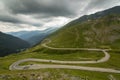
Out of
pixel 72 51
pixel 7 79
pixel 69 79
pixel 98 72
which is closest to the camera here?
pixel 7 79

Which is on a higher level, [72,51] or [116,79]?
[72,51]

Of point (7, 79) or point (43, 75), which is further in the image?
point (43, 75)

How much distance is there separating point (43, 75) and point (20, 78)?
35.5ft

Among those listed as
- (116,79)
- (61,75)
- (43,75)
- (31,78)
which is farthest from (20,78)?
(116,79)

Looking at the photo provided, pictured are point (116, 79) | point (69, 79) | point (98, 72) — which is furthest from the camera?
point (98, 72)

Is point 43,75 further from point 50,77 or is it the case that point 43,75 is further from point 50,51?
point 50,51

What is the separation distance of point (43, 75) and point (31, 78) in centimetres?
721

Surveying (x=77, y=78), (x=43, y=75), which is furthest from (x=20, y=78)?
(x=77, y=78)

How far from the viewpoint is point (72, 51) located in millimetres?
174250

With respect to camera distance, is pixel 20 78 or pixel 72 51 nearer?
pixel 20 78

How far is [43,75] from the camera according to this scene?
70625mm

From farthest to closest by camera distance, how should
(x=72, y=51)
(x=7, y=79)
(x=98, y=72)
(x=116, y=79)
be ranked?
(x=72, y=51), (x=98, y=72), (x=116, y=79), (x=7, y=79)

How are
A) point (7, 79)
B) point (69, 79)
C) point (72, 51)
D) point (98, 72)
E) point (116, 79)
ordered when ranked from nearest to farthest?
1. point (7, 79)
2. point (69, 79)
3. point (116, 79)
4. point (98, 72)
5. point (72, 51)

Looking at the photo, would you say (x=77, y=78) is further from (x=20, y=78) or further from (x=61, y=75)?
(x=20, y=78)
